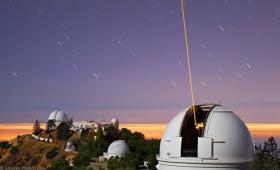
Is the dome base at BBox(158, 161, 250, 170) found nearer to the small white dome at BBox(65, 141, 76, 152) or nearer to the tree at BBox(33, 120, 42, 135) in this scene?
the small white dome at BBox(65, 141, 76, 152)

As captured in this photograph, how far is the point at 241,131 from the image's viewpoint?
94.1 ft

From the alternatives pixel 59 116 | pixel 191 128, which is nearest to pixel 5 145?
pixel 59 116

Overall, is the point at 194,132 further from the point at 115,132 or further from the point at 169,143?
the point at 115,132

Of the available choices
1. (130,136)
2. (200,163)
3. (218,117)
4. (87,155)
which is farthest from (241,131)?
(130,136)

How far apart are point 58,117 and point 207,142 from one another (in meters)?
109

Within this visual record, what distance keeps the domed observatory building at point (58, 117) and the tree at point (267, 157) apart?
104m

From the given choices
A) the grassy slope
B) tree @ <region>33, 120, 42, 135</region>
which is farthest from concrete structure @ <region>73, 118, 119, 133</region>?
tree @ <region>33, 120, 42, 135</region>

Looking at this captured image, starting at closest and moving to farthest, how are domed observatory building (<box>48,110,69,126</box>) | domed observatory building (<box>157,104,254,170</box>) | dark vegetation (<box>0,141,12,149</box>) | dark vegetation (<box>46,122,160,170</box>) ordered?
domed observatory building (<box>157,104,254,170</box>) < dark vegetation (<box>46,122,160,170</box>) < dark vegetation (<box>0,141,12,149</box>) < domed observatory building (<box>48,110,69,126</box>)

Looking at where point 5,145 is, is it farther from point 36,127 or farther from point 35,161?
point 35,161

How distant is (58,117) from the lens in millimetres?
130750

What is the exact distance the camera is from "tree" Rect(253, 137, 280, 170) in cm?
2889

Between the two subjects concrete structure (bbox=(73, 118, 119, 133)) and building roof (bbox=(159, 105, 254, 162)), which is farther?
concrete structure (bbox=(73, 118, 119, 133))

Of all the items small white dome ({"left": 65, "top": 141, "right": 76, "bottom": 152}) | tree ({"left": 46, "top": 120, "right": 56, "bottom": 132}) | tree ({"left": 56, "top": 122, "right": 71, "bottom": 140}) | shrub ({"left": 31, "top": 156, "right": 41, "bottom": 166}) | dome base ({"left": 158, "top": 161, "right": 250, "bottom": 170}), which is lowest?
shrub ({"left": 31, "top": 156, "right": 41, "bottom": 166})

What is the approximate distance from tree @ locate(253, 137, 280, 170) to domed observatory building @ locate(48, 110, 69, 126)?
104 meters
